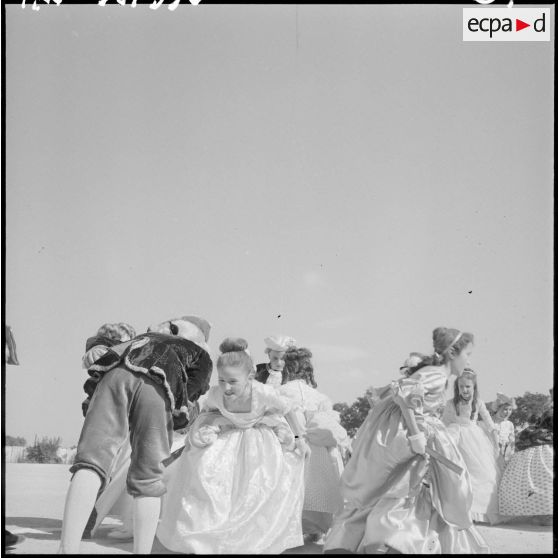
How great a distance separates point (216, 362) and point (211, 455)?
58 centimetres

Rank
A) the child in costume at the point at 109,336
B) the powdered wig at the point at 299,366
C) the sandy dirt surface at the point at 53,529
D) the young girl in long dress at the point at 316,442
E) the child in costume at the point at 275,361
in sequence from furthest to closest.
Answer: the child in costume at the point at 275,361 < the powdered wig at the point at 299,366 < the young girl in long dress at the point at 316,442 < the child in costume at the point at 109,336 < the sandy dirt surface at the point at 53,529

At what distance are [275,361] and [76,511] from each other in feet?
7.72

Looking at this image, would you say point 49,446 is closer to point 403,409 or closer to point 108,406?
point 108,406

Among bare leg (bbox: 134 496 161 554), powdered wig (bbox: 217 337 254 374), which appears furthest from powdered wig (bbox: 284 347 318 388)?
bare leg (bbox: 134 496 161 554)

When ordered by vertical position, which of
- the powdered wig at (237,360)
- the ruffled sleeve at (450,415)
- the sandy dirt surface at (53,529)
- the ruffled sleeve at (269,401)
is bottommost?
the sandy dirt surface at (53,529)

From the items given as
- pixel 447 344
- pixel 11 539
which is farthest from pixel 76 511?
pixel 447 344

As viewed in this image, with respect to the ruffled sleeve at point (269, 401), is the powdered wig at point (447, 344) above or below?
above

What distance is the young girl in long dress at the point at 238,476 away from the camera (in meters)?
4.71

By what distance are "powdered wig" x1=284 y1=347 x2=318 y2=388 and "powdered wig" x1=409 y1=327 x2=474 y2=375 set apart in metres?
1.30

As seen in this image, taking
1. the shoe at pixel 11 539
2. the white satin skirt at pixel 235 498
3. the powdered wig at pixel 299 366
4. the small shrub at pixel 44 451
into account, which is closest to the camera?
the white satin skirt at pixel 235 498

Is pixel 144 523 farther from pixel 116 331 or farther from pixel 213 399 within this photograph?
pixel 116 331

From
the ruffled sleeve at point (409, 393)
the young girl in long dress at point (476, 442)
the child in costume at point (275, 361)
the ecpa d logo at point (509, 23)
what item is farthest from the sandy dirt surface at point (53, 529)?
the ecpa d logo at point (509, 23)

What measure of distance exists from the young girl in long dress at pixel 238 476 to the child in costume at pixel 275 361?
3.38 feet

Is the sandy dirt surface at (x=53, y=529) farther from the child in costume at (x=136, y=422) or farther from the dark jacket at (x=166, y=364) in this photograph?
the dark jacket at (x=166, y=364)
